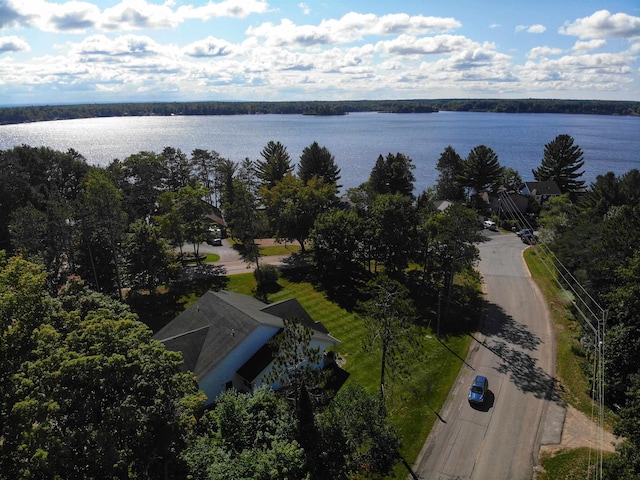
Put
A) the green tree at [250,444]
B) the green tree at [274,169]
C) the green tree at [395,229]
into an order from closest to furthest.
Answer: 1. the green tree at [250,444]
2. the green tree at [395,229]
3. the green tree at [274,169]

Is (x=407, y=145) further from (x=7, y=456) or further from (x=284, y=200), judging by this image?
(x=7, y=456)

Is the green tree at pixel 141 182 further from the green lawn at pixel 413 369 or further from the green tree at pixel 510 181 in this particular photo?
the green tree at pixel 510 181

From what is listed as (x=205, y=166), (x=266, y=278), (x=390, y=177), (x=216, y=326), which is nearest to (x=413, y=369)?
(x=216, y=326)

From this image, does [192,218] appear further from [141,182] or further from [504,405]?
[504,405]

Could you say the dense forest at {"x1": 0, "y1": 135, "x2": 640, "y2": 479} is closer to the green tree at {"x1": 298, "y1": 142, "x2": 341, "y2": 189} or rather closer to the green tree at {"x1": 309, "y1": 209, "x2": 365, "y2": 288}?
the green tree at {"x1": 309, "y1": 209, "x2": 365, "y2": 288}

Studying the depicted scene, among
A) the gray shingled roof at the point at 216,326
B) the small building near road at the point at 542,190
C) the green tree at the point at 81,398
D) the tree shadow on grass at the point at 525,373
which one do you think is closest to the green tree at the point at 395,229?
the tree shadow on grass at the point at 525,373

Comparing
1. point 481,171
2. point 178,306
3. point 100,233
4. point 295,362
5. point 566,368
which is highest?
point 100,233

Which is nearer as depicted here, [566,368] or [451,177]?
[566,368]
